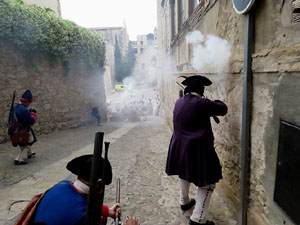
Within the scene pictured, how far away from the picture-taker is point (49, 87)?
10.2m

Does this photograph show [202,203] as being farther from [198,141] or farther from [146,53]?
[146,53]

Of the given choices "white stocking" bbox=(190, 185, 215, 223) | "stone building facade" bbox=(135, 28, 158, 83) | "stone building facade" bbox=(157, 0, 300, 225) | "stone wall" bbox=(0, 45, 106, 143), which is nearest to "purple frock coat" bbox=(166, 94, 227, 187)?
"white stocking" bbox=(190, 185, 215, 223)

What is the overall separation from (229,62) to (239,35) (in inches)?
13.4

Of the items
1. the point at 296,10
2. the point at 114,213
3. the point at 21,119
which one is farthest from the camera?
the point at 21,119

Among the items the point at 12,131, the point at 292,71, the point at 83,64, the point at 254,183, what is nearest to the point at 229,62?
the point at 292,71

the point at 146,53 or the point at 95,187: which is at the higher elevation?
the point at 146,53

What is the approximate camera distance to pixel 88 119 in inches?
536

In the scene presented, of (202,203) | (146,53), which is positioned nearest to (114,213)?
(202,203)

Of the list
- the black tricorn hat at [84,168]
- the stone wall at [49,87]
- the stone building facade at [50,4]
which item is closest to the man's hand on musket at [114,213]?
the black tricorn hat at [84,168]

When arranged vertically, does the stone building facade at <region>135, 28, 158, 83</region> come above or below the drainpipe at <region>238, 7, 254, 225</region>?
above

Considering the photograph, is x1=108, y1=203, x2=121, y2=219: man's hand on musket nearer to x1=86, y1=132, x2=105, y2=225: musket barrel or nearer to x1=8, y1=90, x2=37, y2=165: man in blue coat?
x1=86, y1=132, x2=105, y2=225: musket barrel

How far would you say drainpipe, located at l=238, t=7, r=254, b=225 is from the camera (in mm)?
2113

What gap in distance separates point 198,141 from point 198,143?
0.02 m

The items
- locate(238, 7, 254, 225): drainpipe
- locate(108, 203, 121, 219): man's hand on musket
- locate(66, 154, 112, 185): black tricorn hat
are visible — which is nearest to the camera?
locate(66, 154, 112, 185): black tricorn hat
